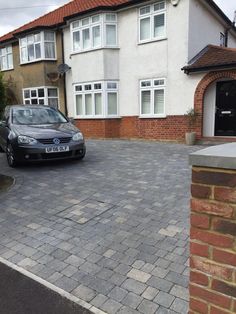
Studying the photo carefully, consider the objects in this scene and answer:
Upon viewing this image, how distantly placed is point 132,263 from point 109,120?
11.3 m

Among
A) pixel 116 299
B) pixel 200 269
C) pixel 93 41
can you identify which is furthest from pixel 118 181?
pixel 93 41

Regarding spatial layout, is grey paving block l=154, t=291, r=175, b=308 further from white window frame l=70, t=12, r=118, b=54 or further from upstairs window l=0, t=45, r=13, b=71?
upstairs window l=0, t=45, r=13, b=71

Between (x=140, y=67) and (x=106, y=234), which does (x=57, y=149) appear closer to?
(x=106, y=234)

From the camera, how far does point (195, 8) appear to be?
12.0 m

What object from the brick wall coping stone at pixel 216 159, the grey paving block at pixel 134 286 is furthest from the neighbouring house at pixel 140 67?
the brick wall coping stone at pixel 216 159

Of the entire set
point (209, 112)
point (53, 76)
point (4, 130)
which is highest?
point (53, 76)

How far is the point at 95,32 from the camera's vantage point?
13750 millimetres

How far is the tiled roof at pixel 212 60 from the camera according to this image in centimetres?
1074

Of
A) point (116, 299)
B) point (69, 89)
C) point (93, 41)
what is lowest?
point (116, 299)

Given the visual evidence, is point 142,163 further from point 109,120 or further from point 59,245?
point 109,120

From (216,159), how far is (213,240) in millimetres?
453

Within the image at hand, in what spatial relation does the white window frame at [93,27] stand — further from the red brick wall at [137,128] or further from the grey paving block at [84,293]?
the grey paving block at [84,293]

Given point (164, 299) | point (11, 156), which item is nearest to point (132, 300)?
point (164, 299)

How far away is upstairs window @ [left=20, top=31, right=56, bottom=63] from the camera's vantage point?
15.8 m
